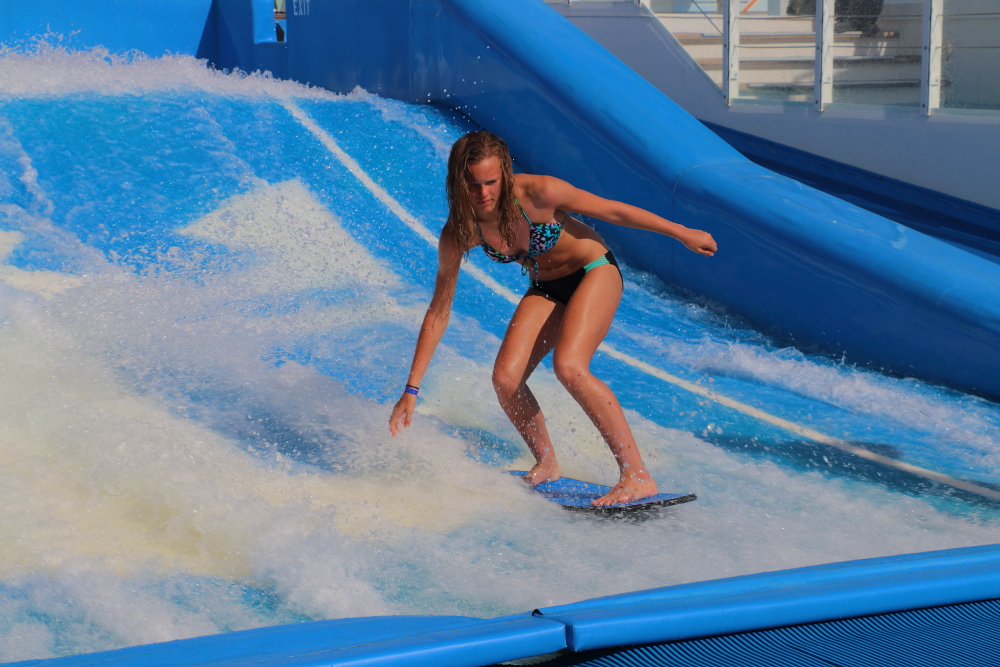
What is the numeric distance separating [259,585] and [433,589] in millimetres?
423

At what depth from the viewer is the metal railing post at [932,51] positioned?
5.78 metres

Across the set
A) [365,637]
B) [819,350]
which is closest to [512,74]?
[819,350]

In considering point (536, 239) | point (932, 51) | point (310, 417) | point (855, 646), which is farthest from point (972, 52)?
point (855, 646)

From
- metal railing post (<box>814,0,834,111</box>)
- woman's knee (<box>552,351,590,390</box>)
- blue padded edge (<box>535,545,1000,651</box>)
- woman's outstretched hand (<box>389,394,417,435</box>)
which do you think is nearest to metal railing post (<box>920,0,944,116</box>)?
metal railing post (<box>814,0,834,111</box>)

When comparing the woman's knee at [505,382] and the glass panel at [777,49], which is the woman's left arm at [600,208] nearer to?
the woman's knee at [505,382]

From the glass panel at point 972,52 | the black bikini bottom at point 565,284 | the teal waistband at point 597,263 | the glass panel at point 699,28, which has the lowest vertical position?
the black bikini bottom at point 565,284

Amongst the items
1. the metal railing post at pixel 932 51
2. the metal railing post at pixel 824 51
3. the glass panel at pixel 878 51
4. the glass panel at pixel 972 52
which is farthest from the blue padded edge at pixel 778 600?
the metal railing post at pixel 824 51

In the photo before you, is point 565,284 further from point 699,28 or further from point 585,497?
point 699,28

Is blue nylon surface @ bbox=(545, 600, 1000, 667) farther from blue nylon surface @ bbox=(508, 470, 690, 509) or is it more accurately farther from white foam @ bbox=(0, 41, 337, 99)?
white foam @ bbox=(0, 41, 337, 99)

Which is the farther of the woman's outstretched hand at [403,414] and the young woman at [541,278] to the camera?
the woman's outstretched hand at [403,414]

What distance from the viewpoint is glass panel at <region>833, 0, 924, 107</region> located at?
19.5 ft

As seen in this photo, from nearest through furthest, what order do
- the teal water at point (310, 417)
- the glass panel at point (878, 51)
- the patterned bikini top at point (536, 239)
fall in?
the teal water at point (310, 417), the patterned bikini top at point (536, 239), the glass panel at point (878, 51)

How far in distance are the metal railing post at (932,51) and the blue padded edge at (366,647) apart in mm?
5380

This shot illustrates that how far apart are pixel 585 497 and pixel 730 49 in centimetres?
592
